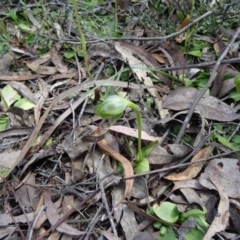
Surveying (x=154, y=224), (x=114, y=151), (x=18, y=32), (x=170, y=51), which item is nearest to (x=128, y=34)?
(x=170, y=51)

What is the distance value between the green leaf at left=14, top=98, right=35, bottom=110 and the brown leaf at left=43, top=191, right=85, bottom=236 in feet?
1.31

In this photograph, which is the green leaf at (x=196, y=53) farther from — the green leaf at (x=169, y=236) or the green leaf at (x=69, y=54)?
the green leaf at (x=169, y=236)

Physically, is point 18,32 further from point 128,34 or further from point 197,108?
point 197,108

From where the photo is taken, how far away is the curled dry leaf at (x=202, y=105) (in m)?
1.42

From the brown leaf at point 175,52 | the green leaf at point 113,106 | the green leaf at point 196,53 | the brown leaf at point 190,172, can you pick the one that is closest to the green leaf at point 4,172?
the green leaf at point 113,106

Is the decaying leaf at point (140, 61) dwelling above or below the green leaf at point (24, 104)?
above

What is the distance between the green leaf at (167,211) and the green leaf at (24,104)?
0.65m

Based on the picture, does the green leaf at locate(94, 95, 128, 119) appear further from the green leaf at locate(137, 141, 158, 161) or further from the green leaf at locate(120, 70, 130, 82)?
the green leaf at locate(120, 70, 130, 82)

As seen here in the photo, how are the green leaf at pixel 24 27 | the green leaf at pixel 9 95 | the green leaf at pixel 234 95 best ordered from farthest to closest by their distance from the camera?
the green leaf at pixel 24 27, the green leaf at pixel 9 95, the green leaf at pixel 234 95

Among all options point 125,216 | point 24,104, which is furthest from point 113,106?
point 24,104

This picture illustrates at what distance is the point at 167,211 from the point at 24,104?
0.71 m

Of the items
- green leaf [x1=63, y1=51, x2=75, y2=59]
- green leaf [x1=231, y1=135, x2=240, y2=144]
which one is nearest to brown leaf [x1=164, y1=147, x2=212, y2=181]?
green leaf [x1=231, y1=135, x2=240, y2=144]

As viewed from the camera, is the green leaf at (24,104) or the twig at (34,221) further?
the green leaf at (24,104)

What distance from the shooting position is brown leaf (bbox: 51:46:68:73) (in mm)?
1706
